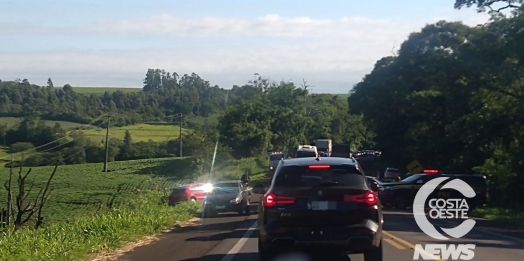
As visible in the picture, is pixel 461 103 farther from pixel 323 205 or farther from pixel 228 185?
pixel 323 205

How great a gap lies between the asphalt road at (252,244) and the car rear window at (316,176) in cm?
172

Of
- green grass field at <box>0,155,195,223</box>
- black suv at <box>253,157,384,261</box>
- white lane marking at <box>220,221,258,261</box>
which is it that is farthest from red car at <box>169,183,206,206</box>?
black suv at <box>253,157,384,261</box>

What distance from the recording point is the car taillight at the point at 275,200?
1060 cm

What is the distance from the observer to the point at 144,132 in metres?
85.6

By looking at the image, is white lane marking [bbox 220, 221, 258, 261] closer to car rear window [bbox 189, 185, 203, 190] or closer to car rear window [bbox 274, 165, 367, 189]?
car rear window [bbox 274, 165, 367, 189]

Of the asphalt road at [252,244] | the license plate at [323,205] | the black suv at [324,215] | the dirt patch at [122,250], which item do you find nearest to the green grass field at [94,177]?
the asphalt road at [252,244]

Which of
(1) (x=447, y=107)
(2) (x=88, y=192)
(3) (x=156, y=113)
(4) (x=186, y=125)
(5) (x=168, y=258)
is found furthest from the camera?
(3) (x=156, y=113)

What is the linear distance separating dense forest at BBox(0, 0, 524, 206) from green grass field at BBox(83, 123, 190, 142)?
1765 millimetres

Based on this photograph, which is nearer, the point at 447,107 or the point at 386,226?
the point at 386,226

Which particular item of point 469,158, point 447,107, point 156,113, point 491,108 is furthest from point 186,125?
point 491,108

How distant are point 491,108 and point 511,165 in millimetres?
4260

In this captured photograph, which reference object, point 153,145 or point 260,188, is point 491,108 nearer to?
point 260,188

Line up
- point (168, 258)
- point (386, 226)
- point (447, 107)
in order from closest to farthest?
point (168, 258) → point (386, 226) → point (447, 107)

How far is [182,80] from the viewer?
16925cm
